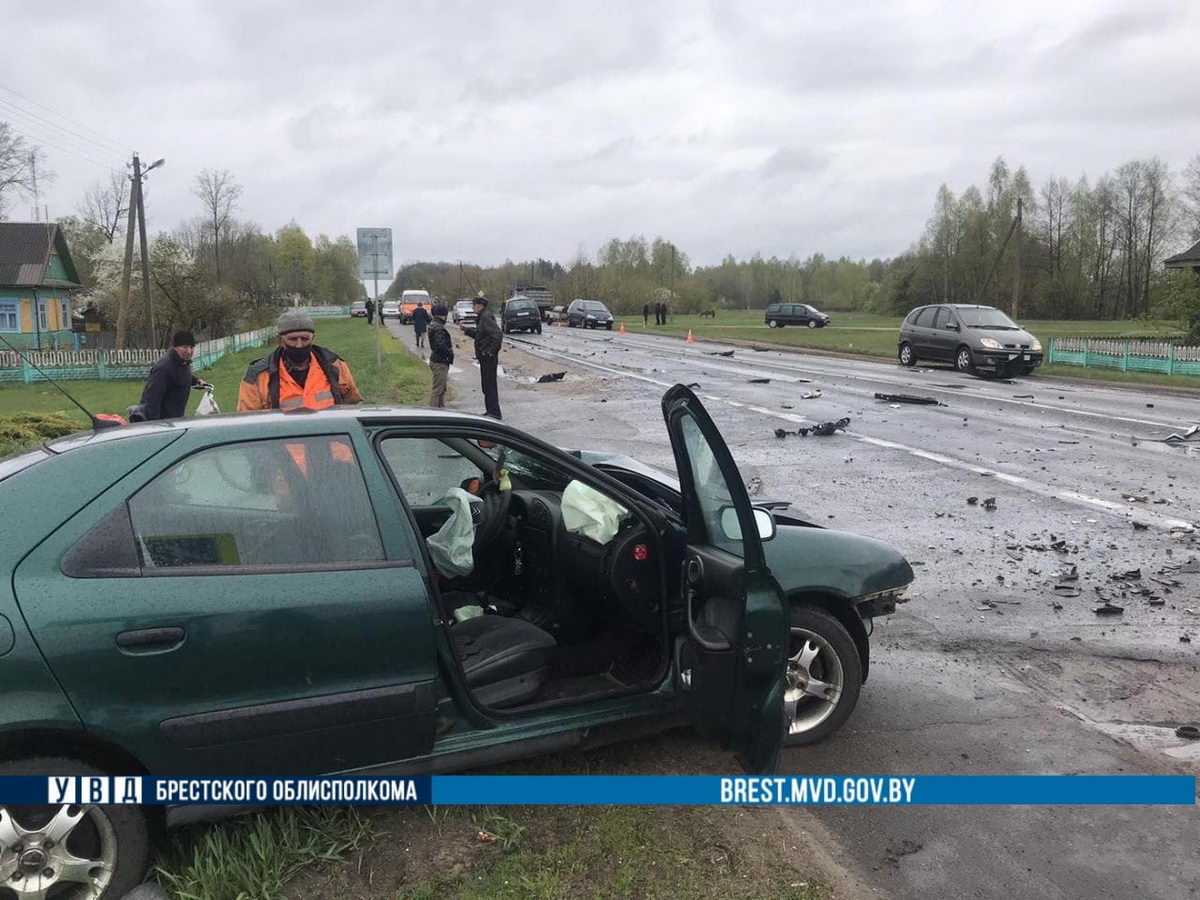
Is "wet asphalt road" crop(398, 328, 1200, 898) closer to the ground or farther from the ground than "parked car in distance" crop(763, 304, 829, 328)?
closer to the ground

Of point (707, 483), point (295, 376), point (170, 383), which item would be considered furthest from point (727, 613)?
point (170, 383)

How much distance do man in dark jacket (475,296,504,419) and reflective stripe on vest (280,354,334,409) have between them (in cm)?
861

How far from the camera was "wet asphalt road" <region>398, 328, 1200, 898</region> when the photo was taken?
329cm

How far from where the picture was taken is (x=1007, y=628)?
18.0 ft

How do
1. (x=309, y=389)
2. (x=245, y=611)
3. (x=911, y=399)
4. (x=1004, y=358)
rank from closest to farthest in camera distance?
1. (x=245, y=611)
2. (x=309, y=389)
3. (x=911, y=399)
4. (x=1004, y=358)

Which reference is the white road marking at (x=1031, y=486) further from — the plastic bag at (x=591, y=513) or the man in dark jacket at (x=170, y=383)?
the man in dark jacket at (x=170, y=383)

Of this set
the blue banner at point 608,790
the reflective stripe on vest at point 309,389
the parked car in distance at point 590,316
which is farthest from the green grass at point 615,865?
the parked car in distance at point 590,316

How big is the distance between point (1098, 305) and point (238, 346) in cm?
6443

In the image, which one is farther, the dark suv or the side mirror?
the dark suv

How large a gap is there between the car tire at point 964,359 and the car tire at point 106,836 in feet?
72.9

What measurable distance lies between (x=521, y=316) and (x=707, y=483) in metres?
42.0

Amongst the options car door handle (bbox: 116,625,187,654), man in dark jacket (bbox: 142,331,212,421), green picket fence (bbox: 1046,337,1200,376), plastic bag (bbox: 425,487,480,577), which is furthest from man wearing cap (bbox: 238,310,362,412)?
green picket fence (bbox: 1046,337,1200,376)

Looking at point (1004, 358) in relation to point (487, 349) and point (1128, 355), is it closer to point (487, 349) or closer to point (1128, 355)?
point (1128, 355)

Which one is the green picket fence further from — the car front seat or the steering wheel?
the car front seat
